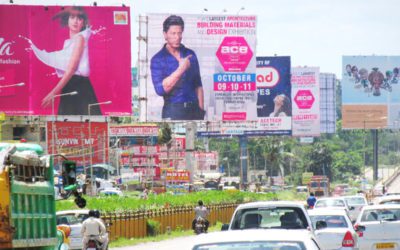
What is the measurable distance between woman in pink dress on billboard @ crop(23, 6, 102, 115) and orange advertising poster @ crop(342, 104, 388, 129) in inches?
1636

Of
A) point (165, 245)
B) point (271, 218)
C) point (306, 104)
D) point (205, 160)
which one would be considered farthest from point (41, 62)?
point (271, 218)

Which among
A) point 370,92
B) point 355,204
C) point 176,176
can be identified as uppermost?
point 370,92

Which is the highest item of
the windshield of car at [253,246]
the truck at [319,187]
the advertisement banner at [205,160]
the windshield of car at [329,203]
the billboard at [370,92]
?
the billboard at [370,92]

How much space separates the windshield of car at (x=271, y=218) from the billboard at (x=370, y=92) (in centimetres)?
9099

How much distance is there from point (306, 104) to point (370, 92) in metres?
6.22

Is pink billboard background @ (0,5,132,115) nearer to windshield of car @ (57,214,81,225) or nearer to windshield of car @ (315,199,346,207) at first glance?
windshield of car @ (315,199,346,207)

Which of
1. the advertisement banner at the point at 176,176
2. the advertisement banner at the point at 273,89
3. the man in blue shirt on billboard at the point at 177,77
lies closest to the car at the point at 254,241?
the man in blue shirt on billboard at the point at 177,77

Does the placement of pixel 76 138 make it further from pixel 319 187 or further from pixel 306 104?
pixel 306 104

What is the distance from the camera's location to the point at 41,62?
7131 centimetres

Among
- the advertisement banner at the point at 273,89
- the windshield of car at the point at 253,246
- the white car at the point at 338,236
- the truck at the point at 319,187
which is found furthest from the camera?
the advertisement banner at the point at 273,89

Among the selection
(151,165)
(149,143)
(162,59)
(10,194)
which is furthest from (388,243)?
(149,143)

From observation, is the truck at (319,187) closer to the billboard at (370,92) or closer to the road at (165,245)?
the billboard at (370,92)

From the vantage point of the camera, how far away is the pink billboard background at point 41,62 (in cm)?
7106

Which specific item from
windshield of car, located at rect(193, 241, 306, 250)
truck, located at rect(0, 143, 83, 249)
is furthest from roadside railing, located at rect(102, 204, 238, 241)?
windshield of car, located at rect(193, 241, 306, 250)
